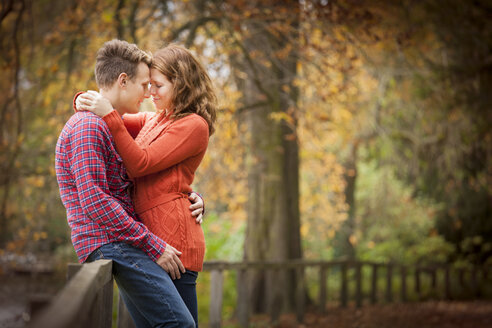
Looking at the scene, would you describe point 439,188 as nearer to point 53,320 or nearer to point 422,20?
point 422,20

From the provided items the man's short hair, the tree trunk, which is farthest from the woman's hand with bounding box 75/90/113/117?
the tree trunk

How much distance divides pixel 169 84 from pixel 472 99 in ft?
35.3

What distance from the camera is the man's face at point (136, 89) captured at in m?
2.88

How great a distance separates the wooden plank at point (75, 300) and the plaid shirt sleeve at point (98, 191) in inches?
7.1

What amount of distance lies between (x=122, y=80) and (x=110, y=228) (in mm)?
732

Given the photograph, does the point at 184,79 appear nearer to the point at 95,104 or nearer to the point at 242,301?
the point at 95,104

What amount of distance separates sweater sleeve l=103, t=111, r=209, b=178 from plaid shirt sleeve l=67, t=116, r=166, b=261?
0.07 m

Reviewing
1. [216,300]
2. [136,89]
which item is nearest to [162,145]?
[136,89]

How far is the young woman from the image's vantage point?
274 cm

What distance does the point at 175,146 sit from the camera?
2.84 meters

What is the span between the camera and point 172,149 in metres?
2.82

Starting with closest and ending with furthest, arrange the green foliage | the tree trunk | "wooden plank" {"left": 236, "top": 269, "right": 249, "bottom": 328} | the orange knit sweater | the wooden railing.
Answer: the wooden railing < the orange knit sweater < "wooden plank" {"left": 236, "top": 269, "right": 249, "bottom": 328} < the tree trunk < the green foliage

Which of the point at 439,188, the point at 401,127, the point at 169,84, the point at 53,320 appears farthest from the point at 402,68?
the point at 53,320

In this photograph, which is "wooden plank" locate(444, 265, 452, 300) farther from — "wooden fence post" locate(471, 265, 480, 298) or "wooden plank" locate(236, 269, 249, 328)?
"wooden plank" locate(236, 269, 249, 328)
